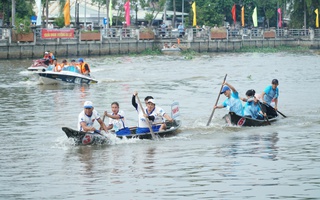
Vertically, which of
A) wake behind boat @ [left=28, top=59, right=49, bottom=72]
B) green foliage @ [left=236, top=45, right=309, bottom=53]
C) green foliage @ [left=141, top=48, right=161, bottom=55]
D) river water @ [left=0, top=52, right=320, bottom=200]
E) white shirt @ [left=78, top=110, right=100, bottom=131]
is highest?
green foliage @ [left=236, top=45, right=309, bottom=53]

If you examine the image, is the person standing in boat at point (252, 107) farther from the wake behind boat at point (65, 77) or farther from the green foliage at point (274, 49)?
the green foliage at point (274, 49)

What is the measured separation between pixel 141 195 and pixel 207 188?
1.23m

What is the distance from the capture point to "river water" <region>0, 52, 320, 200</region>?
15.2m

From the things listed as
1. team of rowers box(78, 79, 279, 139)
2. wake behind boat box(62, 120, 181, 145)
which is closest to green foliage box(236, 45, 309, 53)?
team of rowers box(78, 79, 279, 139)

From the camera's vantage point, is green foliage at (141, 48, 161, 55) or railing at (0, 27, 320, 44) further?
green foliage at (141, 48, 161, 55)

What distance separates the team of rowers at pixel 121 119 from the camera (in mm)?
20031

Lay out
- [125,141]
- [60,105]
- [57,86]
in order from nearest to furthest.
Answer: [125,141], [60,105], [57,86]

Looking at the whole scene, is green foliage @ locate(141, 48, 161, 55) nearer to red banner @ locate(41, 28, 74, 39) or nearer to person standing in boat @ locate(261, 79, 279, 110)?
red banner @ locate(41, 28, 74, 39)

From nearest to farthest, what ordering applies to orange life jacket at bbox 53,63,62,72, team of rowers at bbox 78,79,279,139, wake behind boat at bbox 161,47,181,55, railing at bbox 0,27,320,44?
team of rowers at bbox 78,79,279,139 < orange life jacket at bbox 53,63,62,72 < railing at bbox 0,27,320,44 < wake behind boat at bbox 161,47,181,55

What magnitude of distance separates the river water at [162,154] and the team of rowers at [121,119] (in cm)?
44

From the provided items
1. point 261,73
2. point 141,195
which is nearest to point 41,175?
point 141,195

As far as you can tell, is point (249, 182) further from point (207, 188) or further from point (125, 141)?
point (125, 141)

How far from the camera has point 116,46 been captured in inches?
2753

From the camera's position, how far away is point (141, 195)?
1477cm
